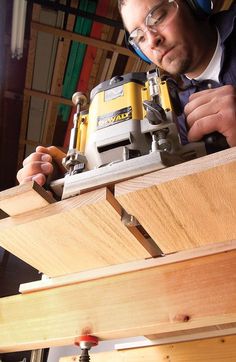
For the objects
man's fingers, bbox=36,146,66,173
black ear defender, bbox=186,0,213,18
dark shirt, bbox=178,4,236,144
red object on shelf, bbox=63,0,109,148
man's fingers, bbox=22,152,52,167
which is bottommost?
man's fingers, bbox=22,152,52,167

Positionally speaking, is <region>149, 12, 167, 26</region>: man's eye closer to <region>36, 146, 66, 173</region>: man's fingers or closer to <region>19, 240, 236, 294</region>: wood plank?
<region>36, 146, 66, 173</region>: man's fingers

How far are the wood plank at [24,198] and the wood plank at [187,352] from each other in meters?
0.61

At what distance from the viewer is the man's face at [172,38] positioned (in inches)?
45.6

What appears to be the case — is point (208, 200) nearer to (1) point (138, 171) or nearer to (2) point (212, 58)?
(1) point (138, 171)

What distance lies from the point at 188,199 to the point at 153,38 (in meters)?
0.76

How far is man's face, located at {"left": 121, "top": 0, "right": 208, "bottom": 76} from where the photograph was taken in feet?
3.80

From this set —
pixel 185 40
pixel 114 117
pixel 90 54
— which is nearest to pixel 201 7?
pixel 185 40

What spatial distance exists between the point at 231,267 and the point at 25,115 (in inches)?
116

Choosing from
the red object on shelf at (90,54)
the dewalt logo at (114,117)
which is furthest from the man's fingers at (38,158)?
the red object on shelf at (90,54)

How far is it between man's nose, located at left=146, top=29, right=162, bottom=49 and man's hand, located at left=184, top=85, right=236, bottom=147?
556mm

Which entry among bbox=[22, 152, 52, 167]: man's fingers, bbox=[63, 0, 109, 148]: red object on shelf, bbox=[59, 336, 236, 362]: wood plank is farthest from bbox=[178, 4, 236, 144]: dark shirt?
bbox=[63, 0, 109, 148]: red object on shelf

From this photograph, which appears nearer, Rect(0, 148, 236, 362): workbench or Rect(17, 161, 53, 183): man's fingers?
Rect(0, 148, 236, 362): workbench

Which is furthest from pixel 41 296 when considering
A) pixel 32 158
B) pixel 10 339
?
pixel 32 158

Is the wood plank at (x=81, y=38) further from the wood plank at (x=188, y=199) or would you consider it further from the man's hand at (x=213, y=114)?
the wood plank at (x=188, y=199)
